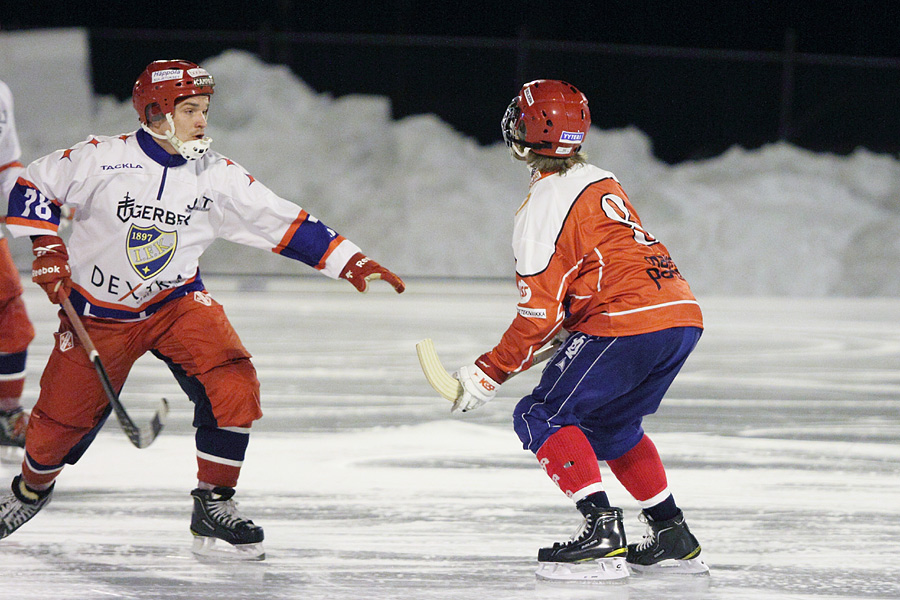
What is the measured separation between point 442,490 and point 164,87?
5.51 ft

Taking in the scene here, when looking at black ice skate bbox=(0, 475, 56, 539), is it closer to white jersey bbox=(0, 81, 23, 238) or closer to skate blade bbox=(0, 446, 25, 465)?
skate blade bbox=(0, 446, 25, 465)

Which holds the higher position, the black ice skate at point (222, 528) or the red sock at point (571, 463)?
the red sock at point (571, 463)

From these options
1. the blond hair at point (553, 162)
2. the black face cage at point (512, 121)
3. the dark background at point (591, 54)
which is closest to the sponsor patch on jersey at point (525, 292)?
the blond hair at point (553, 162)

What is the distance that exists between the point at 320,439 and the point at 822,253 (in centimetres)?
877

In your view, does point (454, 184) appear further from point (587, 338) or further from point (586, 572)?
point (586, 572)

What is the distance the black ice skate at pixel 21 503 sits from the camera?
140 inches

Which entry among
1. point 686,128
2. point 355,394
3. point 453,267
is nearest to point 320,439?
point 355,394

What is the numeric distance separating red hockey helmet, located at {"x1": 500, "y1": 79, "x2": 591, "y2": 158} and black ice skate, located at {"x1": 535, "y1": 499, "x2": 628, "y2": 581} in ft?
3.29

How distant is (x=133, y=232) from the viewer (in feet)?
→ 11.5

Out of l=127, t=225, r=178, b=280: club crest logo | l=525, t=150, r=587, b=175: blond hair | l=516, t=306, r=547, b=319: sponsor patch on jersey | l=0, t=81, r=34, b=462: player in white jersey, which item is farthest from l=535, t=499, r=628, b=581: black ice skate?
l=0, t=81, r=34, b=462: player in white jersey

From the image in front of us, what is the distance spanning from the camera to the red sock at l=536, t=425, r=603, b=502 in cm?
323

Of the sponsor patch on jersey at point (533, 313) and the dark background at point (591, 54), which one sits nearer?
the sponsor patch on jersey at point (533, 313)

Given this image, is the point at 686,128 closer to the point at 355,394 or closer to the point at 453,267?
the point at 453,267

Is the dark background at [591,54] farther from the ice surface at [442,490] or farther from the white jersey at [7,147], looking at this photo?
the white jersey at [7,147]
